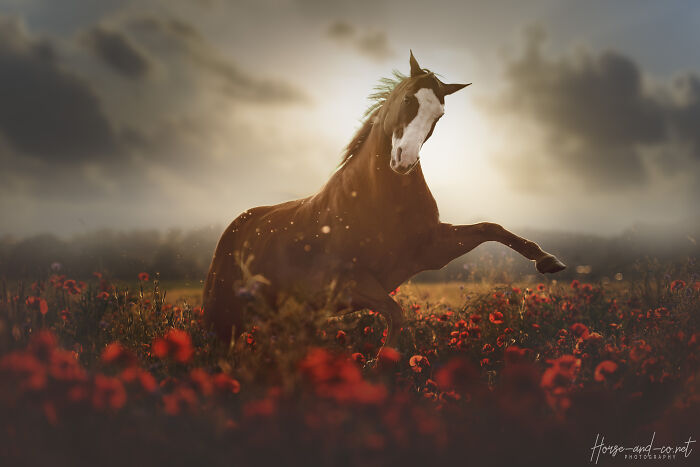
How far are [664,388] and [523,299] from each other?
117 inches

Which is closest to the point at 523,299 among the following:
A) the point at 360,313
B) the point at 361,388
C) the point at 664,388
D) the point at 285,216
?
the point at 360,313

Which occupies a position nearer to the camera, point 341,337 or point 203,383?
point 203,383

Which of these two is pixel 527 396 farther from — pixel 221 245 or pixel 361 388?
pixel 221 245

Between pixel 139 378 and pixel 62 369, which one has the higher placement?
pixel 62 369

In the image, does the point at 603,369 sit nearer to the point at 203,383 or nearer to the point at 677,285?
the point at 203,383

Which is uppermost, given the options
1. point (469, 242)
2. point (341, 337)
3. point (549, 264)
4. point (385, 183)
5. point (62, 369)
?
point (385, 183)

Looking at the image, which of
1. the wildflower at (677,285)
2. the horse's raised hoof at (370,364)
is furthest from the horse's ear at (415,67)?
the wildflower at (677,285)

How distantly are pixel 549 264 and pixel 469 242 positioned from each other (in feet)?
2.42

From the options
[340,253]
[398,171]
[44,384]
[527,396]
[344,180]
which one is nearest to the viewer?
[44,384]

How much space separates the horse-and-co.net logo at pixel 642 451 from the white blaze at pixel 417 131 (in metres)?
2.33

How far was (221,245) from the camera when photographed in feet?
18.3

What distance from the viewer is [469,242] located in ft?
15.0

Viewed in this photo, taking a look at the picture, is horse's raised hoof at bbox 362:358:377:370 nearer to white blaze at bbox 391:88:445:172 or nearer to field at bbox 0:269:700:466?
field at bbox 0:269:700:466

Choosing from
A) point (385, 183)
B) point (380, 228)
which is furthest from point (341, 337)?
point (385, 183)
